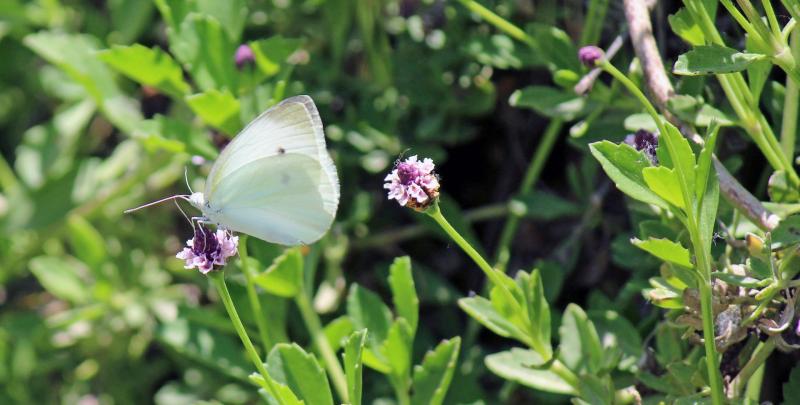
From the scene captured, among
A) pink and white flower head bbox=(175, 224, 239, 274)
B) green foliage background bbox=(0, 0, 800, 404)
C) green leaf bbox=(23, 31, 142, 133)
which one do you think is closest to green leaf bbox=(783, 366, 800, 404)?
green foliage background bbox=(0, 0, 800, 404)

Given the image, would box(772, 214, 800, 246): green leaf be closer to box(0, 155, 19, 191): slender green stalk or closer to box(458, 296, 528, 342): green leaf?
box(458, 296, 528, 342): green leaf

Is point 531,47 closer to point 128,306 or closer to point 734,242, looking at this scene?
point 734,242

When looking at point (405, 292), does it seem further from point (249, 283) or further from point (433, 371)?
point (249, 283)

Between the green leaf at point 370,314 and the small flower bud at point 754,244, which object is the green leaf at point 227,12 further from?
the small flower bud at point 754,244

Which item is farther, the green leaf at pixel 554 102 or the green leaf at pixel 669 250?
the green leaf at pixel 554 102

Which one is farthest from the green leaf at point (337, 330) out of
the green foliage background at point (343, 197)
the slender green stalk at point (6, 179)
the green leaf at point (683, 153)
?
the slender green stalk at point (6, 179)

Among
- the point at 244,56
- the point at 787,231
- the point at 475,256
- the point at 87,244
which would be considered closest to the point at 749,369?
the point at 787,231
